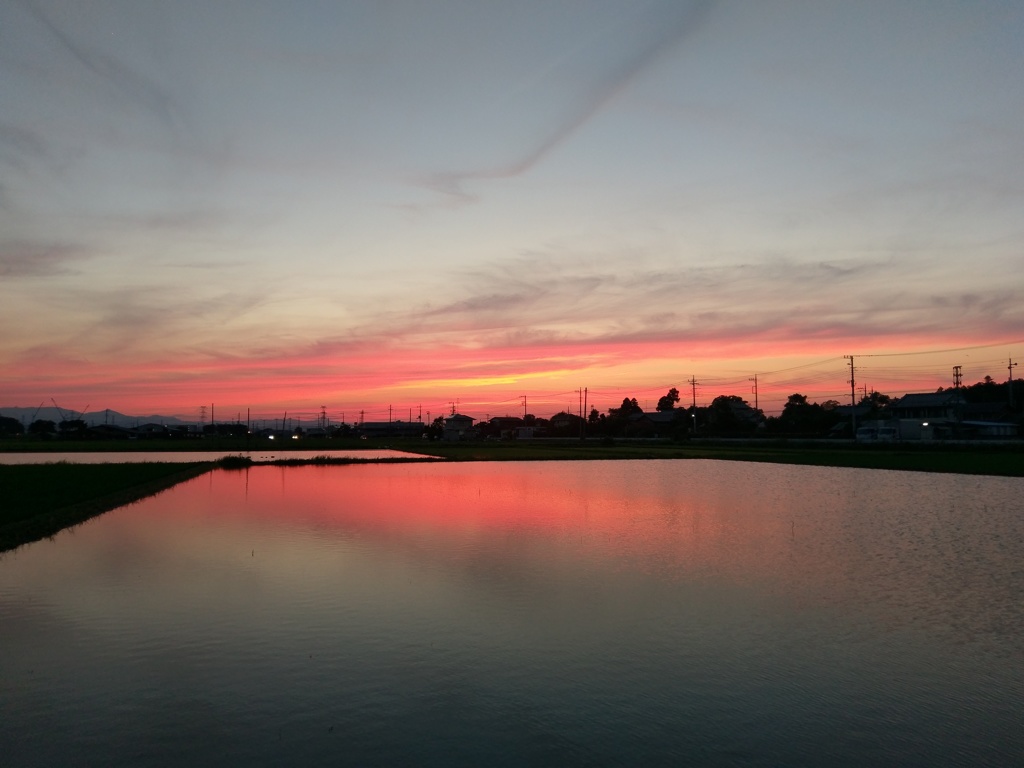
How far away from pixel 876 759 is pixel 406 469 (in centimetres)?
4442

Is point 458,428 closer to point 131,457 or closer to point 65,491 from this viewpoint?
point 131,457

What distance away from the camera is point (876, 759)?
6.55 metres

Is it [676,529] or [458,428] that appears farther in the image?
[458,428]

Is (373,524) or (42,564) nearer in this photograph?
(42,564)

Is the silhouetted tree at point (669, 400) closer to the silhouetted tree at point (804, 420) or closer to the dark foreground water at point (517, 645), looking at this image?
the silhouetted tree at point (804, 420)

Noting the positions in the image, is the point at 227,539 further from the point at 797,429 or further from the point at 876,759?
the point at 797,429

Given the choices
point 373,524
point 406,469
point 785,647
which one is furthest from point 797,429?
point 785,647

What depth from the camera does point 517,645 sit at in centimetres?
967

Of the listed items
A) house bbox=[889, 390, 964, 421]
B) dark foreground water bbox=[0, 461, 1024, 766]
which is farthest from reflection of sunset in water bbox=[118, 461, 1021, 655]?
house bbox=[889, 390, 964, 421]

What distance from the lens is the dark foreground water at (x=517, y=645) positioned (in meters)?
6.88

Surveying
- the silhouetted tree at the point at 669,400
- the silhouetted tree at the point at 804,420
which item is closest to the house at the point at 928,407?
the silhouetted tree at the point at 804,420

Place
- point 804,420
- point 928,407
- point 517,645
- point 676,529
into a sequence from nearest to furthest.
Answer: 1. point 517,645
2. point 676,529
3. point 928,407
4. point 804,420

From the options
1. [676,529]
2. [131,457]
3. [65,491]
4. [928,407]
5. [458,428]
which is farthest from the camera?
[458,428]

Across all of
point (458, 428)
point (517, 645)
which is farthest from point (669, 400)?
point (517, 645)
